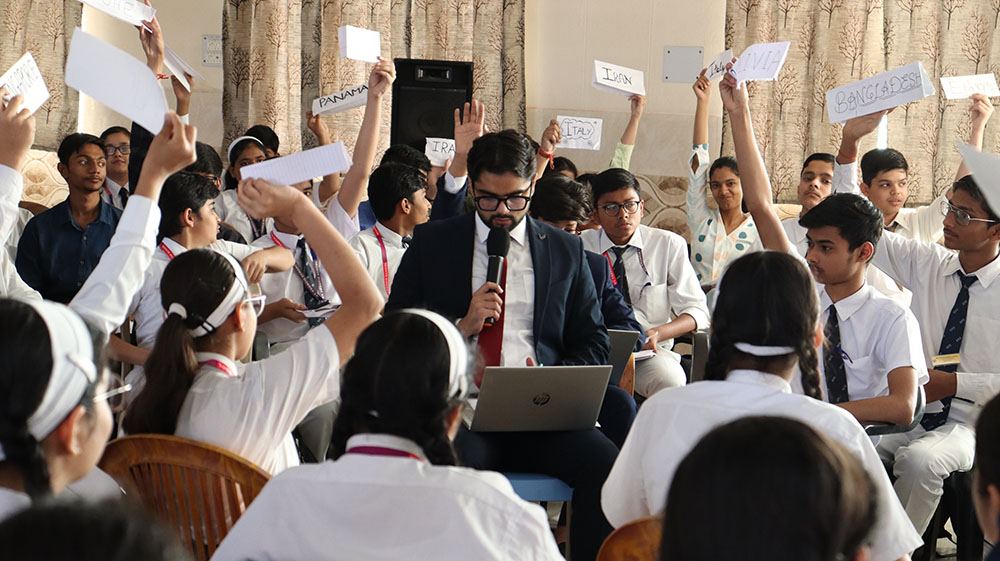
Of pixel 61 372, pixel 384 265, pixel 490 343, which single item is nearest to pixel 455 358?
pixel 61 372

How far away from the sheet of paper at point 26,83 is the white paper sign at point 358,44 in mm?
1629

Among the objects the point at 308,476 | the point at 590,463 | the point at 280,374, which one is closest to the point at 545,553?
the point at 308,476

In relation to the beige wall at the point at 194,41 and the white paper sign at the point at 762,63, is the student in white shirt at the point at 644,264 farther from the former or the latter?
the beige wall at the point at 194,41

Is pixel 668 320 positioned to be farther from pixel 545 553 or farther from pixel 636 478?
pixel 545 553

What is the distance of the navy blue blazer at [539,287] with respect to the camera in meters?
2.90

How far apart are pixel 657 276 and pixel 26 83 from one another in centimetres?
267

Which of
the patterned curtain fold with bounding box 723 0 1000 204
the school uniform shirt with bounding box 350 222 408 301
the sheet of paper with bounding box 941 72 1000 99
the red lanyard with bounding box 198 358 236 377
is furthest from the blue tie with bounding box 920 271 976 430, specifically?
the patterned curtain fold with bounding box 723 0 1000 204

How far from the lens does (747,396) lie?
1.76 m

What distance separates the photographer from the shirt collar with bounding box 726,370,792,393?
5.98 ft

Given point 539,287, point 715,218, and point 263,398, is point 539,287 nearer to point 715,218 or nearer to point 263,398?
point 263,398

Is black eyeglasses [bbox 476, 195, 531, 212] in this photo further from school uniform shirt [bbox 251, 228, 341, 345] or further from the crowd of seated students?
school uniform shirt [bbox 251, 228, 341, 345]

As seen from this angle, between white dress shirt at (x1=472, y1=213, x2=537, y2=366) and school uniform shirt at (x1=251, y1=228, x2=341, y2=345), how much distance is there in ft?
3.57

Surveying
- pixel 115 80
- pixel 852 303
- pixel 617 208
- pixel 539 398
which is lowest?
pixel 539 398

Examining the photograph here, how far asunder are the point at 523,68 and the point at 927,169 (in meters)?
2.75
